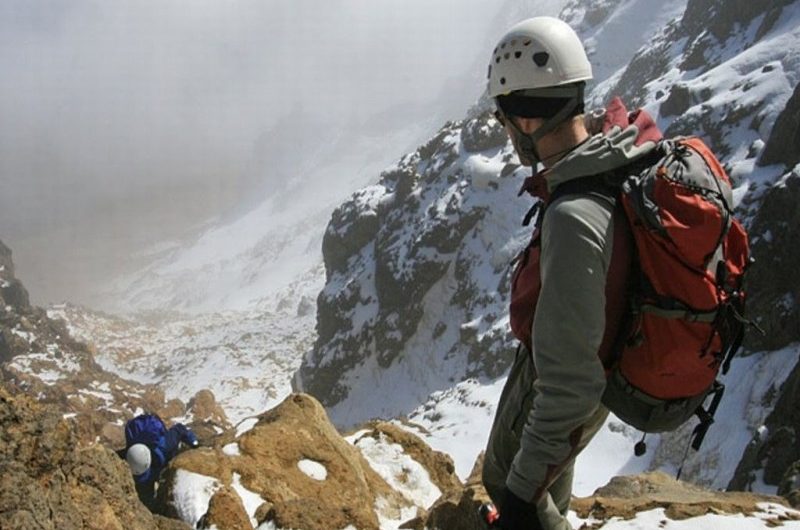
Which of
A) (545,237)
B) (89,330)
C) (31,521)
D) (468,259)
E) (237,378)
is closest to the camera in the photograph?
(545,237)

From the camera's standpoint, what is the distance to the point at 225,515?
8.34 metres

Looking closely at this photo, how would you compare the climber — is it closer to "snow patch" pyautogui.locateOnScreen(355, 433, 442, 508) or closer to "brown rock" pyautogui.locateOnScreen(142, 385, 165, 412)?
"snow patch" pyautogui.locateOnScreen(355, 433, 442, 508)

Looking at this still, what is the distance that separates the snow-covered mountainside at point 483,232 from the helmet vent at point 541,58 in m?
27.3

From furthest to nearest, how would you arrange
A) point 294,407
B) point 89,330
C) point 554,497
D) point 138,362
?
point 89,330 < point 138,362 < point 294,407 < point 554,497

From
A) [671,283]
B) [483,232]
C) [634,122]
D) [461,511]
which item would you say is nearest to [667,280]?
[671,283]

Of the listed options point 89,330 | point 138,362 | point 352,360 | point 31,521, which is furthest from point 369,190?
point 89,330

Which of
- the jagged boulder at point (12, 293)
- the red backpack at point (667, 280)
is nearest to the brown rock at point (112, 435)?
the red backpack at point (667, 280)

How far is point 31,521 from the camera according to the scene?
190 inches

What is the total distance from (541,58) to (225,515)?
718 cm

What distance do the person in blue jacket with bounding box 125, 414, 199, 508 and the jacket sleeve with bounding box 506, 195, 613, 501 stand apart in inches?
380

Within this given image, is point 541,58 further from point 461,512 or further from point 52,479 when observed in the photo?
point 461,512

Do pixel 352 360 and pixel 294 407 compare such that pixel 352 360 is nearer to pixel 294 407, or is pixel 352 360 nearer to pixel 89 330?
pixel 294 407

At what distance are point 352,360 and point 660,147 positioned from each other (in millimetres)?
69109

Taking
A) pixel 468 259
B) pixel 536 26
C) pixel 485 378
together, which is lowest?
pixel 485 378
